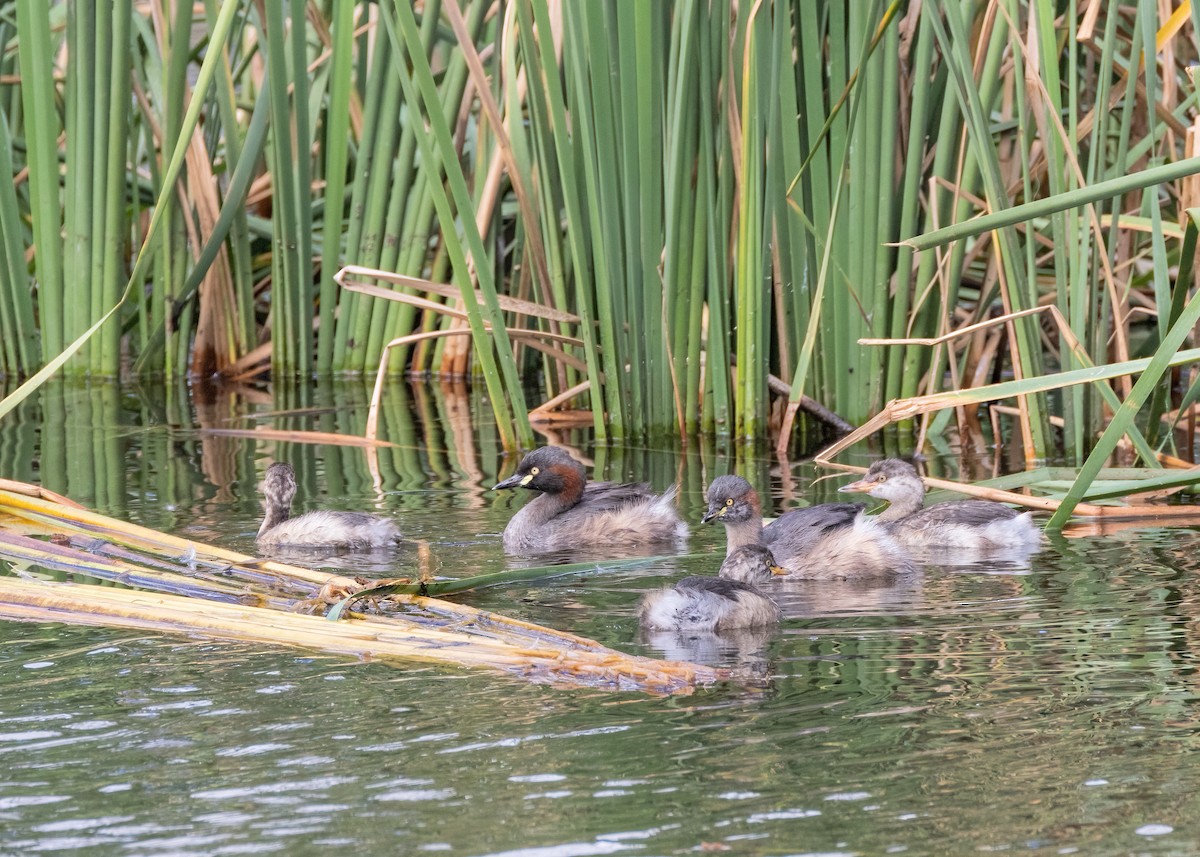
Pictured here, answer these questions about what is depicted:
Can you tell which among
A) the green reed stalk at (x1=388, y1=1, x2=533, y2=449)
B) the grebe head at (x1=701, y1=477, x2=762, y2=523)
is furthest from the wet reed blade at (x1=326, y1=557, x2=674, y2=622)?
the green reed stalk at (x1=388, y1=1, x2=533, y2=449)

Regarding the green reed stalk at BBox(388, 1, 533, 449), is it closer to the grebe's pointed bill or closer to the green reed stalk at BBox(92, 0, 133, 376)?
the grebe's pointed bill

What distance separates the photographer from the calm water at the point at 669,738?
10.3 feet

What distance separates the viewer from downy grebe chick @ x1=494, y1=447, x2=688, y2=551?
6.60 meters

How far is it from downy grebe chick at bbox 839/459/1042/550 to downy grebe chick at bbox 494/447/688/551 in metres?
0.80

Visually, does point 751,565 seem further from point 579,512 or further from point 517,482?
point 517,482

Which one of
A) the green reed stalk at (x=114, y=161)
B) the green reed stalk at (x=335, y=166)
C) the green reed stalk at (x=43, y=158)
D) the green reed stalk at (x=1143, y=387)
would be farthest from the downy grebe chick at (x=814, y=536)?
the green reed stalk at (x=43, y=158)

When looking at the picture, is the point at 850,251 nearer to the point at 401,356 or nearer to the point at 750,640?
the point at 750,640

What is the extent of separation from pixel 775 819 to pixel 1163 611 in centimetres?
207

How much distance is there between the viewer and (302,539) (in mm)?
6453

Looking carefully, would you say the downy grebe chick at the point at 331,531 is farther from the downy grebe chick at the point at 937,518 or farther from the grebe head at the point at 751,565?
the downy grebe chick at the point at 937,518

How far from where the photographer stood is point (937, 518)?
251 inches

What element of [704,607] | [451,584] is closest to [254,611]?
[451,584]

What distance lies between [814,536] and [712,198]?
2.09 metres

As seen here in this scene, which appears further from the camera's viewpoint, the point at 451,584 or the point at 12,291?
the point at 12,291
